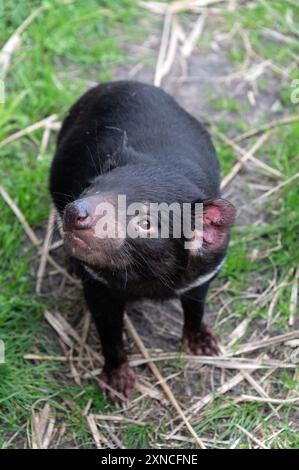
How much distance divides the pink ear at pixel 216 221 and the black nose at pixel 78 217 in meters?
0.49

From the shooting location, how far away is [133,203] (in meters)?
2.72

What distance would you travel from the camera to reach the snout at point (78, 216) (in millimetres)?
2569

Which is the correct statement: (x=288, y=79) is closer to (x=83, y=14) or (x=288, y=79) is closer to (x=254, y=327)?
(x=83, y=14)

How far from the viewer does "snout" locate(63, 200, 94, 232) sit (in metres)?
2.57

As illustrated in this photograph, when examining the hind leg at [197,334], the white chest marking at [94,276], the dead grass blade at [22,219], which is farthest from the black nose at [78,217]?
the dead grass blade at [22,219]

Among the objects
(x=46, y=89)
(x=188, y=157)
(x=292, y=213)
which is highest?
(x=188, y=157)

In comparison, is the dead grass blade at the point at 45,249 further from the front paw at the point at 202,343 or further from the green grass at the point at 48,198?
the front paw at the point at 202,343

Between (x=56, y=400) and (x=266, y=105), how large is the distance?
7.83ft

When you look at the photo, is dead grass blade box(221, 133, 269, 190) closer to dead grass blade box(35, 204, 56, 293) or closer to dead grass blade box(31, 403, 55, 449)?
dead grass blade box(35, 204, 56, 293)

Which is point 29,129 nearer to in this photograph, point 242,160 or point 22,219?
point 22,219

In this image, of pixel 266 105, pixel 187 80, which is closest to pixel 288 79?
pixel 266 105

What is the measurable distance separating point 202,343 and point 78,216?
1.27m

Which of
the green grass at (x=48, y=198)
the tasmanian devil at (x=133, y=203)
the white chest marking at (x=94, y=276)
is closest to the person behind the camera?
the tasmanian devil at (x=133, y=203)

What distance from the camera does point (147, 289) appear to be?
3008 millimetres
